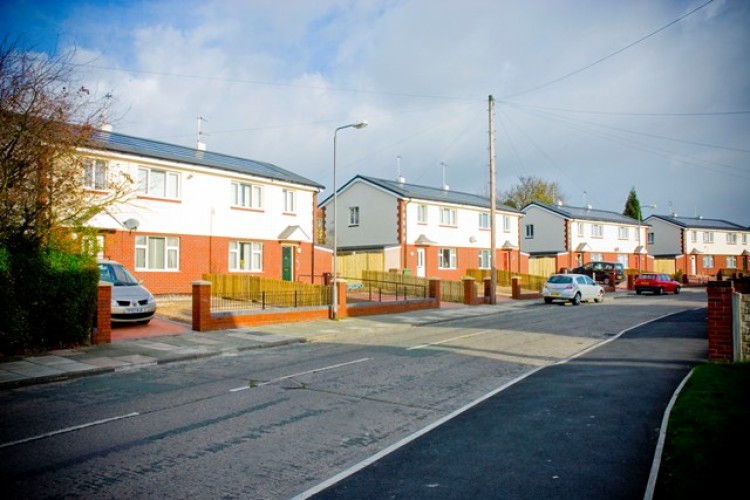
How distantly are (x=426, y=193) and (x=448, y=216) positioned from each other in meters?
2.79

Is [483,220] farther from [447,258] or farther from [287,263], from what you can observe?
[287,263]

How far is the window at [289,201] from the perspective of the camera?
99.9 feet

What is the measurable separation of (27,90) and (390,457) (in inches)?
487

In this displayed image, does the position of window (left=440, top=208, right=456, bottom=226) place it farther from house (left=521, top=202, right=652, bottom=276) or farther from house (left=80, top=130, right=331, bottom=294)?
house (left=80, top=130, right=331, bottom=294)

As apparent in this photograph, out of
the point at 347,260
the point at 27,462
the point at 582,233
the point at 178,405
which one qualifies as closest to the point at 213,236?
the point at 347,260

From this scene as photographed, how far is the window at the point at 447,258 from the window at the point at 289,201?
596 inches

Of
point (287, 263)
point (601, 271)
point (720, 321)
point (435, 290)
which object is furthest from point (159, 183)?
point (601, 271)

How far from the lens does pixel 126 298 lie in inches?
642

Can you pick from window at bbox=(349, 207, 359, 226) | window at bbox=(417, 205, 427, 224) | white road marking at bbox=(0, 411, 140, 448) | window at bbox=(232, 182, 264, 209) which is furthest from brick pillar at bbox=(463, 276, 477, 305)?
white road marking at bbox=(0, 411, 140, 448)

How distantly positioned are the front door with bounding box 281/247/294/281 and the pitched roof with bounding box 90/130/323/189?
4027 millimetres

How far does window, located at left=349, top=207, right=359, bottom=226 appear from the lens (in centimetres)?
4383

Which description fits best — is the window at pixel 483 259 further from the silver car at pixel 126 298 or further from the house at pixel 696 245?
the house at pixel 696 245

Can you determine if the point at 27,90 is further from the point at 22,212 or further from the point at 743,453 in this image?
the point at 743,453

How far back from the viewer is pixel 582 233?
58.7 meters
